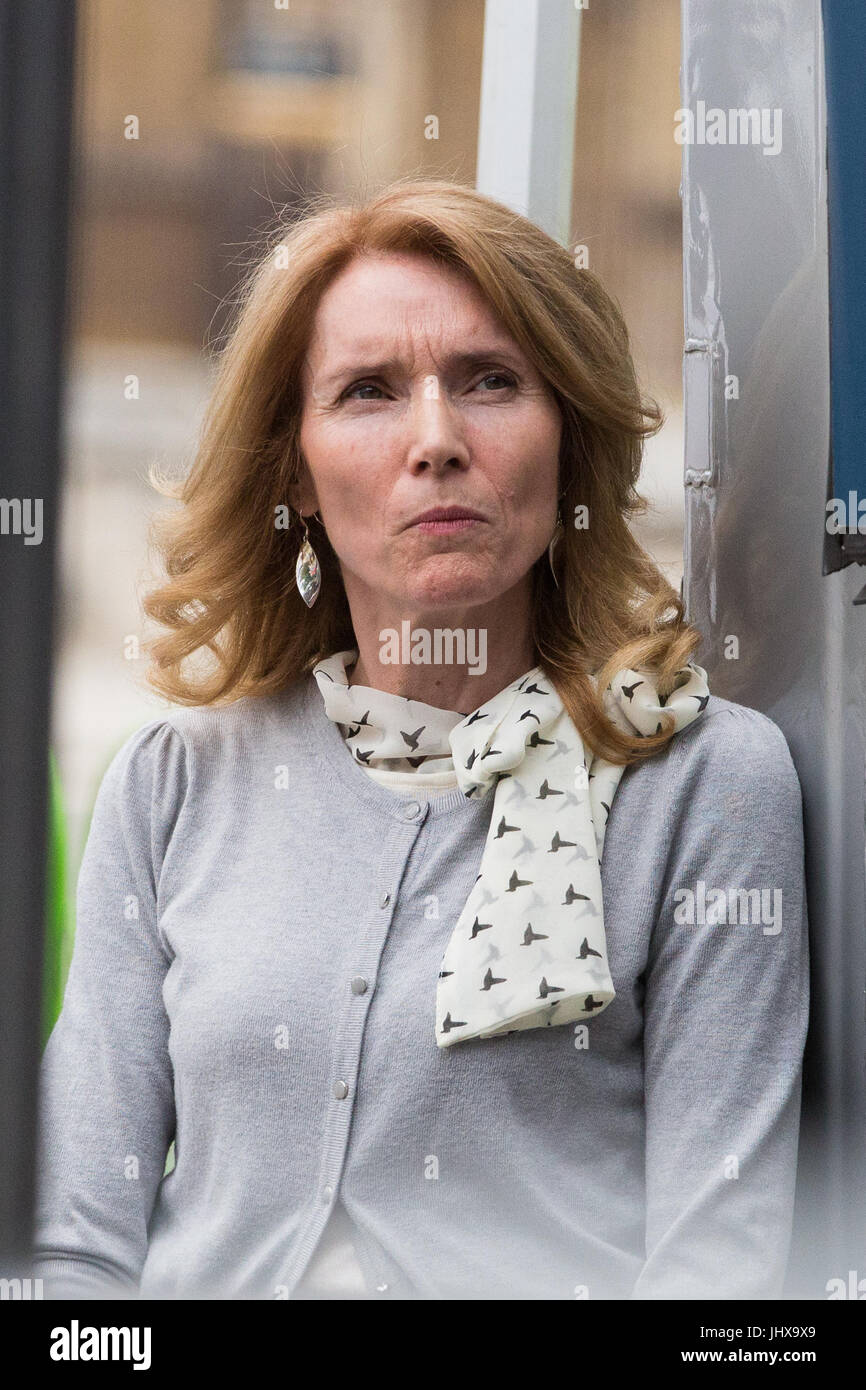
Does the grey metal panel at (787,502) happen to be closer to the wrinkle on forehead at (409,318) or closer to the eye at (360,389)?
the wrinkle on forehead at (409,318)

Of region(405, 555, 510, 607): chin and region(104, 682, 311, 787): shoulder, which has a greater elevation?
region(405, 555, 510, 607): chin

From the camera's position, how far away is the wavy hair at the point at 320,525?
152cm

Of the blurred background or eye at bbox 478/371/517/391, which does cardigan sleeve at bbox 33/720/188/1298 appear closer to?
the blurred background

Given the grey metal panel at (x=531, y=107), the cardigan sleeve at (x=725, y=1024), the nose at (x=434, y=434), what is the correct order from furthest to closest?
the grey metal panel at (x=531, y=107)
the nose at (x=434, y=434)
the cardigan sleeve at (x=725, y=1024)

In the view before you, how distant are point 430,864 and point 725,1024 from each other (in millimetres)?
315

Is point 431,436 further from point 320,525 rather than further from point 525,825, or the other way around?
point 525,825

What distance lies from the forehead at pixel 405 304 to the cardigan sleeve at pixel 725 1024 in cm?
46

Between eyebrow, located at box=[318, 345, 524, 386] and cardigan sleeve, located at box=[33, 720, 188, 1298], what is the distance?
1.44 feet

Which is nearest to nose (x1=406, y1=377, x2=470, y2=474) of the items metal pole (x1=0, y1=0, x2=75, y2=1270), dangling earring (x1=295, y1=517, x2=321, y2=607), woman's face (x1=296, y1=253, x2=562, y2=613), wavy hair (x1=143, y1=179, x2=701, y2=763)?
woman's face (x1=296, y1=253, x2=562, y2=613)

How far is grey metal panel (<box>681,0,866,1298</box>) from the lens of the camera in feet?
4.60

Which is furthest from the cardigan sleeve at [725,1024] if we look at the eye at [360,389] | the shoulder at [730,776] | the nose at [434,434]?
the eye at [360,389]
